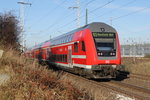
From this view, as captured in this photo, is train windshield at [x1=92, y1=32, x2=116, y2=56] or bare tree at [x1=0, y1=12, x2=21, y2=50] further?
bare tree at [x1=0, y1=12, x2=21, y2=50]

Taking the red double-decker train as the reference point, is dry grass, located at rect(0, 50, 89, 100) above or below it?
below

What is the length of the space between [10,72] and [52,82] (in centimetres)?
206

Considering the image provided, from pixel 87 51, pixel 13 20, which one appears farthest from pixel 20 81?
pixel 13 20

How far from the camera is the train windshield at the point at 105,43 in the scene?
13.7 meters

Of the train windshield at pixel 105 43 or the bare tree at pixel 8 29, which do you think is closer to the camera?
the train windshield at pixel 105 43

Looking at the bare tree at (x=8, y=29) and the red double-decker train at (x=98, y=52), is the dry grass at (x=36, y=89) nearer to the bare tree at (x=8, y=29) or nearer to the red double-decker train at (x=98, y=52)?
the red double-decker train at (x=98, y=52)

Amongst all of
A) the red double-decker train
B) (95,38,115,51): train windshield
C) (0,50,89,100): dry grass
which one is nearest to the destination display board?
the red double-decker train

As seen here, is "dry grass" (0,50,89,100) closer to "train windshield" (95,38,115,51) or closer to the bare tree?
"train windshield" (95,38,115,51)

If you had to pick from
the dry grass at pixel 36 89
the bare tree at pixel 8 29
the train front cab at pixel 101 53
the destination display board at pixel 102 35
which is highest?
the bare tree at pixel 8 29

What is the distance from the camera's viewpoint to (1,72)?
8891 mm

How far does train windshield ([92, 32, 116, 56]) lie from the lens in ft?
45.1

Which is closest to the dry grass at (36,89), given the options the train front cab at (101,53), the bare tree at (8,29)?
the train front cab at (101,53)

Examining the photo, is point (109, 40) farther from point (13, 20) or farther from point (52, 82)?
point (13, 20)

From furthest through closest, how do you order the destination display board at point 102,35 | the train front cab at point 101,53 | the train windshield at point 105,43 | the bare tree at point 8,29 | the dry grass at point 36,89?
the bare tree at point 8,29 < the destination display board at point 102,35 < the train windshield at point 105,43 < the train front cab at point 101,53 < the dry grass at point 36,89
